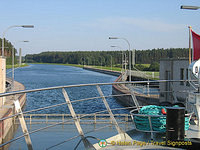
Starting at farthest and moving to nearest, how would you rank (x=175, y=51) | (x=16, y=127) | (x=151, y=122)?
(x=175, y=51) → (x=16, y=127) → (x=151, y=122)

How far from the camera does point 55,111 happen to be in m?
37.3

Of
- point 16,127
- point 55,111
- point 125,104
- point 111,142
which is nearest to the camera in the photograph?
point 111,142

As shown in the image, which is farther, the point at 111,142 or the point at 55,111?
the point at 55,111

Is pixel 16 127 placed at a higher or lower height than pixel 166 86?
lower

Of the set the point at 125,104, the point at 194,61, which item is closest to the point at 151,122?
the point at 194,61

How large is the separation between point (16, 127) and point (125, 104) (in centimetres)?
2679

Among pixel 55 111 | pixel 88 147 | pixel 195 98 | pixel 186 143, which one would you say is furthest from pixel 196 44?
pixel 55 111

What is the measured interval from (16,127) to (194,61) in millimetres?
19598

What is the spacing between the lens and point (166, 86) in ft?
115

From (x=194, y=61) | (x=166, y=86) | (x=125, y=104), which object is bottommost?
(x=125, y=104)

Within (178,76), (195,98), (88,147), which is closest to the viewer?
(88,147)

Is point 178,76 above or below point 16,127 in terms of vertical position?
above

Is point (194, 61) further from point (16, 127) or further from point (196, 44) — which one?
point (16, 127)

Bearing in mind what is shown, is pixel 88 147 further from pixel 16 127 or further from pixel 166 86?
pixel 166 86
